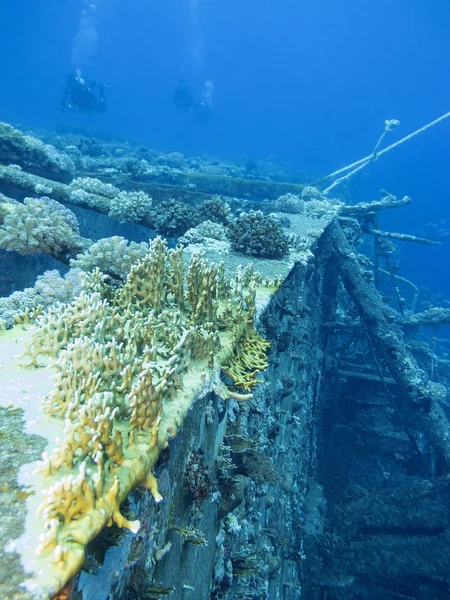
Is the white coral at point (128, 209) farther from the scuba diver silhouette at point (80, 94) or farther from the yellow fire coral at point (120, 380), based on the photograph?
the scuba diver silhouette at point (80, 94)

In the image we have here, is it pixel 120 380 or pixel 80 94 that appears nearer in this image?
pixel 120 380

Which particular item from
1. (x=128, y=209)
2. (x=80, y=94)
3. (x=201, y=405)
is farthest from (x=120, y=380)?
(x=80, y=94)

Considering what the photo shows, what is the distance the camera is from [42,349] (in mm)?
2756

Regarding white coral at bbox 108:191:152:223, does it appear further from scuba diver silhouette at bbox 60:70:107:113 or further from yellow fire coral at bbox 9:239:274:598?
scuba diver silhouette at bbox 60:70:107:113

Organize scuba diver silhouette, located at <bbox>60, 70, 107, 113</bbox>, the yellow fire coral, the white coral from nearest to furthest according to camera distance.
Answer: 1. the yellow fire coral
2. the white coral
3. scuba diver silhouette, located at <bbox>60, 70, 107, 113</bbox>

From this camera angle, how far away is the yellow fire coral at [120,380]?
1473mm

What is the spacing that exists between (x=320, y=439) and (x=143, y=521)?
30.8 feet

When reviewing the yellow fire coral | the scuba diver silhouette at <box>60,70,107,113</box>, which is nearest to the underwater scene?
the yellow fire coral

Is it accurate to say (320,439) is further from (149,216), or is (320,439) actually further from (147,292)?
(147,292)

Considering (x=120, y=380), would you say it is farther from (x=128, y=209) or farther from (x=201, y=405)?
(x=128, y=209)

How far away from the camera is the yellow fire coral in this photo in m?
1.47

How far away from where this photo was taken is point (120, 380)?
97.9 inches

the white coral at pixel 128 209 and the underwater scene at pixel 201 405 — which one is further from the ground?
the white coral at pixel 128 209

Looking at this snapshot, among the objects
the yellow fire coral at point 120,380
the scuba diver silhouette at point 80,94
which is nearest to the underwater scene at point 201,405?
the yellow fire coral at point 120,380
